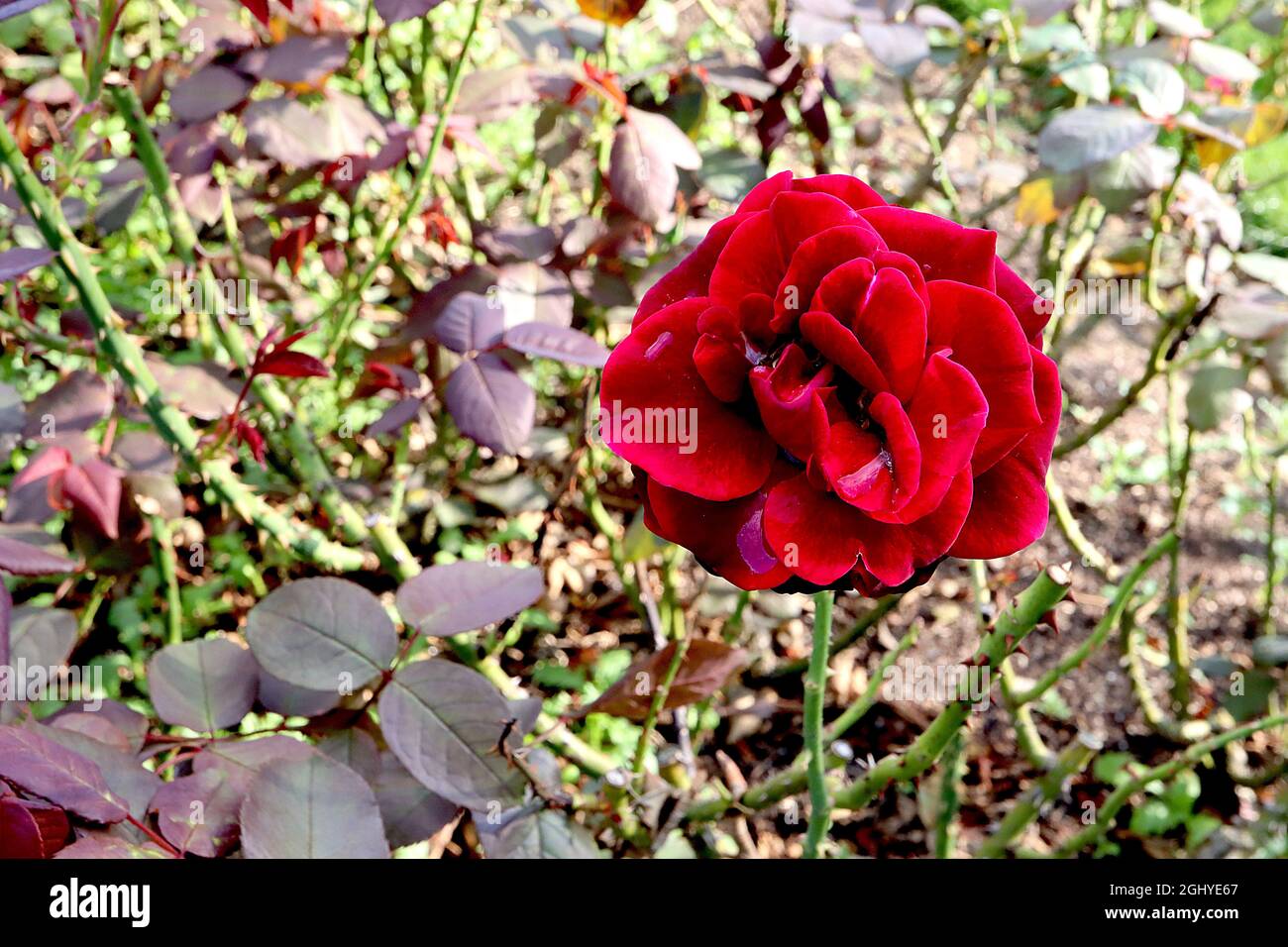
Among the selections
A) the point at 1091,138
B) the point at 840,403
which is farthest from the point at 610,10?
the point at 840,403

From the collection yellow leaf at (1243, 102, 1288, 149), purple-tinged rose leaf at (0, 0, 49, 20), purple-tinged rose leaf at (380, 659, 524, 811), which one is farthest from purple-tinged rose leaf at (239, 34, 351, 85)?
yellow leaf at (1243, 102, 1288, 149)

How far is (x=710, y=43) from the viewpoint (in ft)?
11.6

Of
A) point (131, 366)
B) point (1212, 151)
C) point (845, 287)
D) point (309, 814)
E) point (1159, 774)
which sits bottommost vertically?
point (1159, 774)

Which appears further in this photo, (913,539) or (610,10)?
(610,10)

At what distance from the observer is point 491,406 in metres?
1.19

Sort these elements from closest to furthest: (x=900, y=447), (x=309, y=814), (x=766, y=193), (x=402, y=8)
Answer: (x=900, y=447)
(x=766, y=193)
(x=309, y=814)
(x=402, y=8)

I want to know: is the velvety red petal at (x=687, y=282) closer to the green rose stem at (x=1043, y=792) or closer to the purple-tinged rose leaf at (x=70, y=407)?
the green rose stem at (x=1043, y=792)

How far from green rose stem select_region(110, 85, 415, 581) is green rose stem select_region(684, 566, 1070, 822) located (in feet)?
1.89

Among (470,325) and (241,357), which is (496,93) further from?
(241,357)

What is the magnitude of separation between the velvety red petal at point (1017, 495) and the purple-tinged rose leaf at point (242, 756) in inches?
22.8

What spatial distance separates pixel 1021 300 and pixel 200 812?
0.73 metres

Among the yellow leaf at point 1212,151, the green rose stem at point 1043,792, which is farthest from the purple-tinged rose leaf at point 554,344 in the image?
the yellow leaf at point 1212,151
